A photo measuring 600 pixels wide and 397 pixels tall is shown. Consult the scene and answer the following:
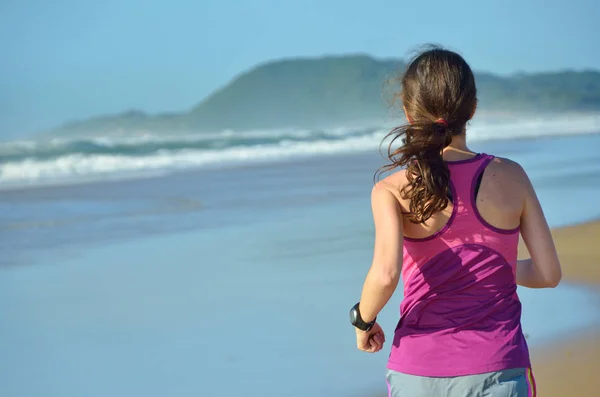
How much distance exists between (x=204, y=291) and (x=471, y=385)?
3610 mm

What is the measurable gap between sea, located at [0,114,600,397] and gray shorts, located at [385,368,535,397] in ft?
5.32

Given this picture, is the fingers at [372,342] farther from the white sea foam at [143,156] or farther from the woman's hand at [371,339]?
the white sea foam at [143,156]

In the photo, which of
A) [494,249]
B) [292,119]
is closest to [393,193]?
[494,249]

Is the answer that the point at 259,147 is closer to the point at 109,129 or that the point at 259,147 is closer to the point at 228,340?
the point at 228,340

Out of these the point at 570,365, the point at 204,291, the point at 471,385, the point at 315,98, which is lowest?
the point at 315,98

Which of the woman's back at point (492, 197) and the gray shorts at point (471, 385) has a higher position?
the woman's back at point (492, 197)

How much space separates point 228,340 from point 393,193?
2581mm

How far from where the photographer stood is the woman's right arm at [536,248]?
192 cm

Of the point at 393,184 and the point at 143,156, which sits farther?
the point at 143,156

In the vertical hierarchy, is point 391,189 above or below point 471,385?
above

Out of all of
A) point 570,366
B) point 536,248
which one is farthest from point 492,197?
point 570,366

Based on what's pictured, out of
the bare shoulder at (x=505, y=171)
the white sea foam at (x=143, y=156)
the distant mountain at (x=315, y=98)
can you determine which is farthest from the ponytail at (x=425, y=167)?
the distant mountain at (x=315, y=98)

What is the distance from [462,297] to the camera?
6.26 feet

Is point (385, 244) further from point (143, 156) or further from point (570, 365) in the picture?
point (143, 156)
